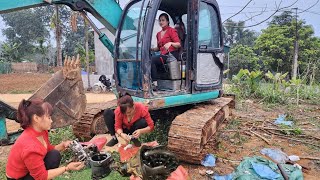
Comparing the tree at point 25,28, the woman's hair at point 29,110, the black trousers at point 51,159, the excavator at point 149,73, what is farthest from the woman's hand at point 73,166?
the tree at point 25,28

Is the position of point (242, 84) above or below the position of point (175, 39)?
below

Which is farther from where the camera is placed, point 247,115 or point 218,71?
point 247,115

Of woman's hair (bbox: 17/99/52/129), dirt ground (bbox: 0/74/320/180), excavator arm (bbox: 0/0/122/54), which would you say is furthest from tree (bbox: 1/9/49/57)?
woman's hair (bbox: 17/99/52/129)

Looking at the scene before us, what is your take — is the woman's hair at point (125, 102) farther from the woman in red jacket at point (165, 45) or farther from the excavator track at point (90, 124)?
the excavator track at point (90, 124)

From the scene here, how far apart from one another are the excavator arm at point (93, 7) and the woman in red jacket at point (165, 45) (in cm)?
73

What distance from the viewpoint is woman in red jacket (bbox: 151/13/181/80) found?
13.8 ft

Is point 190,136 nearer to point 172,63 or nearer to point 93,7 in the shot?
point 172,63

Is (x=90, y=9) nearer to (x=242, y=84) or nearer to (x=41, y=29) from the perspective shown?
(x=242, y=84)

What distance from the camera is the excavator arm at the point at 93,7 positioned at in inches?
122

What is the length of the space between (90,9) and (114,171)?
7.21 ft

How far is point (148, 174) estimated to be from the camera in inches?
113

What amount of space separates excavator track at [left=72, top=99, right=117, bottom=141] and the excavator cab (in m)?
0.66

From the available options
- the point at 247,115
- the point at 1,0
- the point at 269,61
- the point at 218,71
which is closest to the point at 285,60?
the point at 269,61

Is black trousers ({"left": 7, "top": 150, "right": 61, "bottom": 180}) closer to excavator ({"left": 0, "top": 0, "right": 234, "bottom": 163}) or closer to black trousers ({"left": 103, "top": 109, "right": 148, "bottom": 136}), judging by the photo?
excavator ({"left": 0, "top": 0, "right": 234, "bottom": 163})
